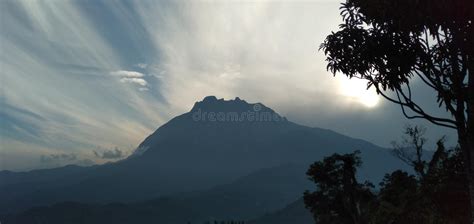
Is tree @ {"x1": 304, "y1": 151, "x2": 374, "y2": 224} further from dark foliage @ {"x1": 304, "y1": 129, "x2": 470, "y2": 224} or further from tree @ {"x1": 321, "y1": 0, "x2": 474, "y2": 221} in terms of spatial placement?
tree @ {"x1": 321, "y1": 0, "x2": 474, "y2": 221}

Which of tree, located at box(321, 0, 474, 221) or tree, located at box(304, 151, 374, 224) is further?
tree, located at box(304, 151, 374, 224)

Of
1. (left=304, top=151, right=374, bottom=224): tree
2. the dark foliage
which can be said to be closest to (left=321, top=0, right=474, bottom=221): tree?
the dark foliage

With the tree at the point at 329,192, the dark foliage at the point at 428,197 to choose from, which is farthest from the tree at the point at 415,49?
the tree at the point at 329,192

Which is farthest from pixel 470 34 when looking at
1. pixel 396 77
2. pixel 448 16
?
pixel 396 77

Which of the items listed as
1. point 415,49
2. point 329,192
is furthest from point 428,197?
point 329,192

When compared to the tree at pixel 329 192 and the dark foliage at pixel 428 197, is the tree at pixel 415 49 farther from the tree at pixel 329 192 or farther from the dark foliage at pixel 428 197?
the tree at pixel 329 192

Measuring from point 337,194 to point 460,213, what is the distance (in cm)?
4059

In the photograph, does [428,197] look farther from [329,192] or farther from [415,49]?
[329,192]

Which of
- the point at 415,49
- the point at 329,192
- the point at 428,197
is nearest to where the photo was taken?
the point at 415,49

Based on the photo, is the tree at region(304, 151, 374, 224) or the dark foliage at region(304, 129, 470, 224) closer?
the dark foliage at region(304, 129, 470, 224)

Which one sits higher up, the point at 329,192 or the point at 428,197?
the point at 329,192

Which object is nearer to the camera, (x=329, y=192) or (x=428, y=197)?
(x=428, y=197)

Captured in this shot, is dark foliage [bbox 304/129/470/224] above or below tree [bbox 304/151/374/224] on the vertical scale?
below

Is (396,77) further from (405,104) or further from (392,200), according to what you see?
(392,200)
